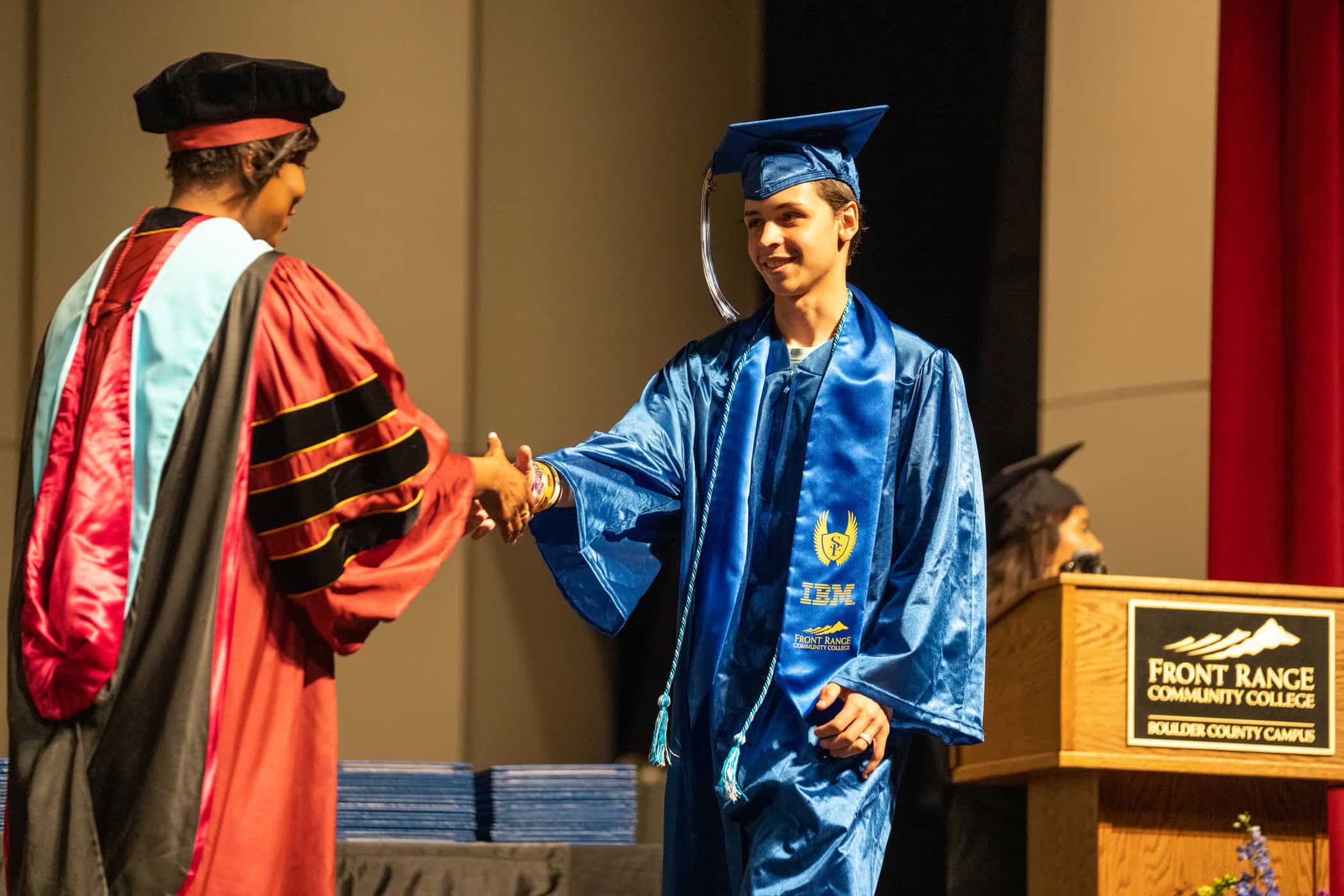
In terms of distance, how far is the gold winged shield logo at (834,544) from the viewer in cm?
271

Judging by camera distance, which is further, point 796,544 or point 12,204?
point 12,204

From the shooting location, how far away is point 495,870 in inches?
148

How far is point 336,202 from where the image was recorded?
5.18 meters

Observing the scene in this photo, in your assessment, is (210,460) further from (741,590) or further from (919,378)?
(919,378)

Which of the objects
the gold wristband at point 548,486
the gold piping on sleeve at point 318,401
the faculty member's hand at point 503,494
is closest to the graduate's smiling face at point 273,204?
the gold piping on sleeve at point 318,401

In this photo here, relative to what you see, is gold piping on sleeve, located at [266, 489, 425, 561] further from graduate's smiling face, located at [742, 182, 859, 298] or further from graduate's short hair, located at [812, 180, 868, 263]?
graduate's short hair, located at [812, 180, 868, 263]

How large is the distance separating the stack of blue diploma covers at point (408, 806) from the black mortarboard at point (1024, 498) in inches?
70.3

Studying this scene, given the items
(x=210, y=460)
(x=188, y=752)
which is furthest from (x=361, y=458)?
(x=188, y=752)

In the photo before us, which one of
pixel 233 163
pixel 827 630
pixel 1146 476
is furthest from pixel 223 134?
pixel 1146 476

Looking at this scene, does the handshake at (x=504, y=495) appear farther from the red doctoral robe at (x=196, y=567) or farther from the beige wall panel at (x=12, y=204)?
the beige wall panel at (x=12, y=204)

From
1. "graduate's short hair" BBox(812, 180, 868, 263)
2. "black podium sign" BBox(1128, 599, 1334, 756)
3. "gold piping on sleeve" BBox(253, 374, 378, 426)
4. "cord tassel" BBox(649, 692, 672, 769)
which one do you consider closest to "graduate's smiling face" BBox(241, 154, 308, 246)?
"gold piping on sleeve" BBox(253, 374, 378, 426)

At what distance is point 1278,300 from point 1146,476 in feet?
2.52

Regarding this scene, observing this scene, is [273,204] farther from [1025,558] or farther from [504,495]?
[1025,558]

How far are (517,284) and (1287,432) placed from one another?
8.43 ft
